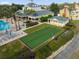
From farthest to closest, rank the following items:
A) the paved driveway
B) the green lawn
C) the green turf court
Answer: the green turf court → the paved driveway → the green lawn

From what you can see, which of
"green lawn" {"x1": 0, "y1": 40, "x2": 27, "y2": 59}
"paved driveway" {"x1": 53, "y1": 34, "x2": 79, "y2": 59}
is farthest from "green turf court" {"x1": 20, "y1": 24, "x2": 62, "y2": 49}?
"paved driveway" {"x1": 53, "y1": 34, "x2": 79, "y2": 59}

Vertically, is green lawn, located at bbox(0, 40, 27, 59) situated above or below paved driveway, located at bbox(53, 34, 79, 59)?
above

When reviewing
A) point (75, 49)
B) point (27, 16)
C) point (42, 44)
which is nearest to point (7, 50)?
point (42, 44)

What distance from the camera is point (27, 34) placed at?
44.6 metres

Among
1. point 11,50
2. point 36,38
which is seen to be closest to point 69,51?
point 36,38

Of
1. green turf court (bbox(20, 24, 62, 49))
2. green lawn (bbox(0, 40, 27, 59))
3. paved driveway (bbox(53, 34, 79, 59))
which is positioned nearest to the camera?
green lawn (bbox(0, 40, 27, 59))

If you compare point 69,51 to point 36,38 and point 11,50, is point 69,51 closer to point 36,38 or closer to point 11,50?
point 36,38

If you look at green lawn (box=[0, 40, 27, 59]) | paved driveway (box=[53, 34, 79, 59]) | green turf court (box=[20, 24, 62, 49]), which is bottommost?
paved driveway (box=[53, 34, 79, 59])

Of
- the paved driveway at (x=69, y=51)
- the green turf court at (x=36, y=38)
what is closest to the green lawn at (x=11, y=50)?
the green turf court at (x=36, y=38)

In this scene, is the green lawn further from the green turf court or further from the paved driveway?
the paved driveway

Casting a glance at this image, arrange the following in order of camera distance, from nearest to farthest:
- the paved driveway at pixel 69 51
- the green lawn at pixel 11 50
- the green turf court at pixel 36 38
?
1. the green lawn at pixel 11 50
2. the paved driveway at pixel 69 51
3. the green turf court at pixel 36 38

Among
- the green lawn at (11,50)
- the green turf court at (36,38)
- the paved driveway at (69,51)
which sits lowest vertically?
the paved driveway at (69,51)

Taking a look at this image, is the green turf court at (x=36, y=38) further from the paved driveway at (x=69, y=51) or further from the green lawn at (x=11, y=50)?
the paved driveway at (x=69, y=51)

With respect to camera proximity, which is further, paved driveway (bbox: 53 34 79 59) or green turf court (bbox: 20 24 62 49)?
green turf court (bbox: 20 24 62 49)
